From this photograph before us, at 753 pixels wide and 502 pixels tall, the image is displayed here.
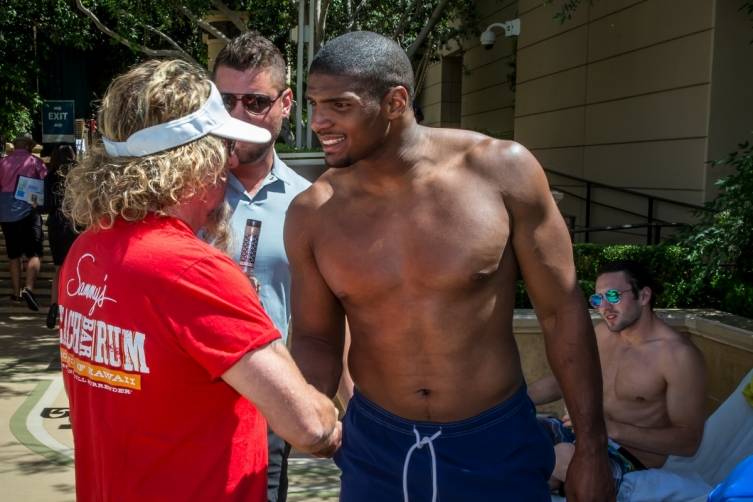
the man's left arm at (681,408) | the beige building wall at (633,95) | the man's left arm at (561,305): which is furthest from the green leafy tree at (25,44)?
the man's left arm at (561,305)

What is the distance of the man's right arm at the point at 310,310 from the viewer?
265cm

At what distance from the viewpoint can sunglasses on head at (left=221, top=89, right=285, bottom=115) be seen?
10.7 ft

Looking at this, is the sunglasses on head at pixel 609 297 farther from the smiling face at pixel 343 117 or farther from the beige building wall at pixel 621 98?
the beige building wall at pixel 621 98

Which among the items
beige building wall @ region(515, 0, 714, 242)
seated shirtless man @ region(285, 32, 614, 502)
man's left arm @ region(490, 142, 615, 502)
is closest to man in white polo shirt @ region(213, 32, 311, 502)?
seated shirtless man @ region(285, 32, 614, 502)

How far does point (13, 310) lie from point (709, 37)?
884 centimetres

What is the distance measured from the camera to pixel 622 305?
178 inches

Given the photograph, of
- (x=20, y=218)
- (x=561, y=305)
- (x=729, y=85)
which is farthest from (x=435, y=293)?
(x=20, y=218)

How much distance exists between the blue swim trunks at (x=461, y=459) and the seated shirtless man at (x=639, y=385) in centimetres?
170

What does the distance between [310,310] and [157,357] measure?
82 cm

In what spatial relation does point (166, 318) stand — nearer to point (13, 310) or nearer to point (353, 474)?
point (353, 474)

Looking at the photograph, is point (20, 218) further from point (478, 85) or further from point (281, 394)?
point (478, 85)

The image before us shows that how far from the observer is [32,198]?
35.5 ft

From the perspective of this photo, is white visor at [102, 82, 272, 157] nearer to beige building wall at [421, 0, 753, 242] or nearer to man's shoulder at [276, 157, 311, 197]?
man's shoulder at [276, 157, 311, 197]

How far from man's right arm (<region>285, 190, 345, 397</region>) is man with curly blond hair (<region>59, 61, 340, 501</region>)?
55 cm
